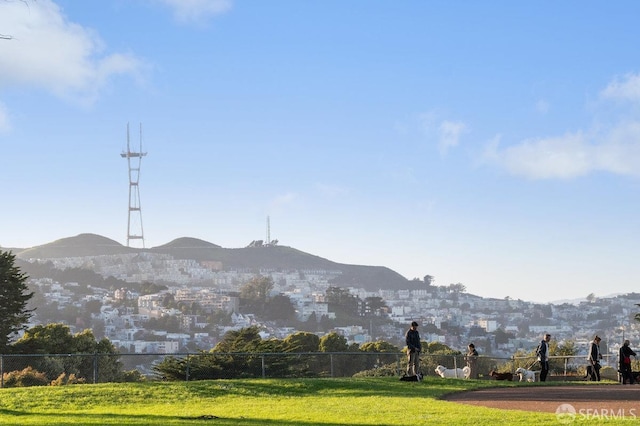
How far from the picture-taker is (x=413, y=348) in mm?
27875

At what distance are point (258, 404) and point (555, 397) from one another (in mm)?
7602

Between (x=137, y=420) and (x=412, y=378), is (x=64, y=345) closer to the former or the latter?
(x=412, y=378)

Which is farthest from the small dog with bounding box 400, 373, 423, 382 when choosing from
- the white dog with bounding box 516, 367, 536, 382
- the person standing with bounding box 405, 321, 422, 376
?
the white dog with bounding box 516, 367, 536, 382

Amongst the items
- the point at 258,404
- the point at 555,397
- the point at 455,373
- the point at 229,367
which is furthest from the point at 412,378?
the point at 229,367

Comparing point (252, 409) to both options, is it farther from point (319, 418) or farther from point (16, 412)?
point (16, 412)

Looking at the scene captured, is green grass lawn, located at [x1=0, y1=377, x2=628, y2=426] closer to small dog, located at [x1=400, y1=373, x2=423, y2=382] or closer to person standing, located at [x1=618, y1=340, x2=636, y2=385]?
small dog, located at [x1=400, y1=373, x2=423, y2=382]

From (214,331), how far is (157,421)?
168835 mm

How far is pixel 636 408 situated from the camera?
1955cm

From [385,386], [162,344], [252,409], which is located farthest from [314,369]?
[162,344]

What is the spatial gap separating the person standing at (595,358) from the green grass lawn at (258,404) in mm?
3729

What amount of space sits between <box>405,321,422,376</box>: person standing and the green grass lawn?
0.58 metres

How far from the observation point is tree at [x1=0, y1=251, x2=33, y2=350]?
59.2m

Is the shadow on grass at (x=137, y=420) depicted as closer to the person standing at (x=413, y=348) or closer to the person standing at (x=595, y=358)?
the person standing at (x=413, y=348)

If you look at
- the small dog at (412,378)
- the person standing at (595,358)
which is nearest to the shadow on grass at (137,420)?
the small dog at (412,378)
